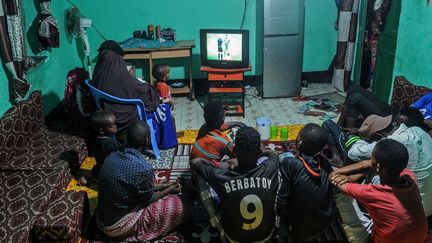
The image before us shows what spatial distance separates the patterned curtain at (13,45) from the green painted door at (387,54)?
15.1 ft

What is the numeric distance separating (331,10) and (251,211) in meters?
5.31

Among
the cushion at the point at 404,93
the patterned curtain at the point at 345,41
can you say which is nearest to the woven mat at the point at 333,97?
the patterned curtain at the point at 345,41

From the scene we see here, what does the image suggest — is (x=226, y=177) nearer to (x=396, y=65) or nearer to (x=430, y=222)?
(x=430, y=222)

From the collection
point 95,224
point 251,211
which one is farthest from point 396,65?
point 95,224

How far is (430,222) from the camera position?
3.37 meters

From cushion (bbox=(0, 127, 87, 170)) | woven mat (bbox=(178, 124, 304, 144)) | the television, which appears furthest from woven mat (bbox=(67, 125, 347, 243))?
the television

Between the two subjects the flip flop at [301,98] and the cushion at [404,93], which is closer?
the cushion at [404,93]

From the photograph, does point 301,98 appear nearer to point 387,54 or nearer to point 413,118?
point 387,54

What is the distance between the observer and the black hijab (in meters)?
4.31

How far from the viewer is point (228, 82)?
619cm

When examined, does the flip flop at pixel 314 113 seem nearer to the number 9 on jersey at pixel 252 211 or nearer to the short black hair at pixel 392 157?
the number 9 on jersey at pixel 252 211

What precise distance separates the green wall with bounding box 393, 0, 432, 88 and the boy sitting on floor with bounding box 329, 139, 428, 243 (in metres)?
2.64

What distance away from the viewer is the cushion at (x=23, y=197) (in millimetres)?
2902

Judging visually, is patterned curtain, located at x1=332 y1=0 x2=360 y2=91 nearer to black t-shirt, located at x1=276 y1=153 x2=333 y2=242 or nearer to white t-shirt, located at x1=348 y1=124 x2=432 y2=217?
white t-shirt, located at x1=348 y1=124 x2=432 y2=217
